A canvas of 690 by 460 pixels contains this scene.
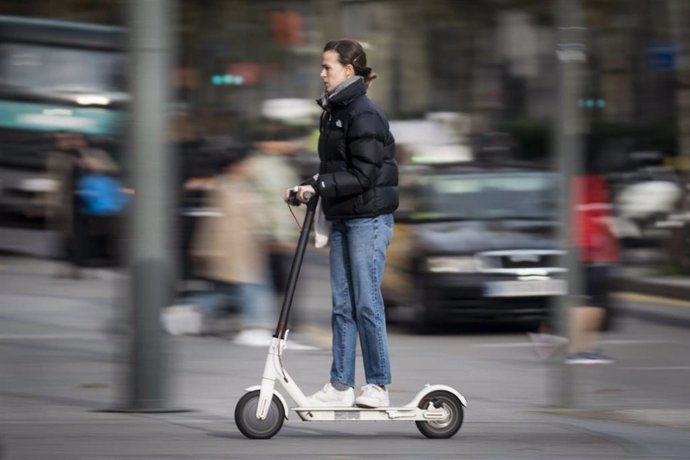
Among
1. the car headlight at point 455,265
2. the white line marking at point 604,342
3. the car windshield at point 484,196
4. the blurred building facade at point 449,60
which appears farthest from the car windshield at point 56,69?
the white line marking at point 604,342

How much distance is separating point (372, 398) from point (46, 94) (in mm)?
16342

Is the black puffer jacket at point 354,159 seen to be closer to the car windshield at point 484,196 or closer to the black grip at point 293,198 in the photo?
the black grip at point 293,198

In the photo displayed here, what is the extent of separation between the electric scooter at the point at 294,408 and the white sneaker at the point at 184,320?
18.6 ft

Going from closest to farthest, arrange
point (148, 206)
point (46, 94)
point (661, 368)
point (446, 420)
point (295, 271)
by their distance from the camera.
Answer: point (295, 271), point (446, 420), point (148, 206), point (661, 368), point (46, 94)

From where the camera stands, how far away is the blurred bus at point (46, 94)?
21.9 m

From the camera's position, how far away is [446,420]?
24.2ft

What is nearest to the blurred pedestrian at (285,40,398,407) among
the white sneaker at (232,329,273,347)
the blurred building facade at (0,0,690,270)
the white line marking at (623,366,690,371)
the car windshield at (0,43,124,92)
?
the white line marking at (623,366,690,371)

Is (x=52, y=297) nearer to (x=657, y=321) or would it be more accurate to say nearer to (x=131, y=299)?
(x=657, y=321)

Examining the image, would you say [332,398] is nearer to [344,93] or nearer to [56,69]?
[344,93]

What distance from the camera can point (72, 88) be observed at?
23.1 meters

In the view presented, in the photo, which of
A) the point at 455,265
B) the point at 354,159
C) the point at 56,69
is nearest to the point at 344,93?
the point at 354,159

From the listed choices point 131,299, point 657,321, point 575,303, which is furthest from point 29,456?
point 657,321

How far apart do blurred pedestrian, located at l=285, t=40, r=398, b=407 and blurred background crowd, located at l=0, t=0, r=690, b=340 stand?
14.9 inches

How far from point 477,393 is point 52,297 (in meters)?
7.34
